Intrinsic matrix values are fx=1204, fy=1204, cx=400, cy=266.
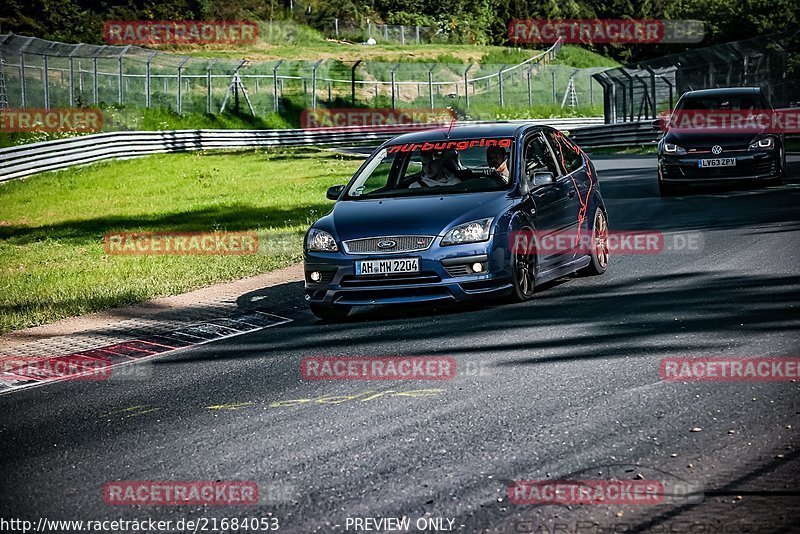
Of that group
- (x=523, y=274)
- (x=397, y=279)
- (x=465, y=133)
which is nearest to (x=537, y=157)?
(x=465, y=133)

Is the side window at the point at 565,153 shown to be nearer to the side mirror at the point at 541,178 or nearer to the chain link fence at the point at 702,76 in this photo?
the side mirror at the point at 541,178

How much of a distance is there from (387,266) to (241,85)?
40397 millimetres

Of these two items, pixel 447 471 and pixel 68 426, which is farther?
pixel 68 426

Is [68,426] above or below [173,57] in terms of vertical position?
below

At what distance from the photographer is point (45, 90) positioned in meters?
34.3

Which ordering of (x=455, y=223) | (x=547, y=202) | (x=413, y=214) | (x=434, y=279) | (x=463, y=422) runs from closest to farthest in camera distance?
(x=463, y=422), (x=434, y=279), (x=455, y=223), (x=413, y=214), (x=547, y=202)

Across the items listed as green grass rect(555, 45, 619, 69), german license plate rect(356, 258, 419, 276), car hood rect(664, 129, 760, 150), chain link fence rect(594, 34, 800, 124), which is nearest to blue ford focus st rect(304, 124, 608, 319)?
german license plate rect(356, 258, 419, 276)

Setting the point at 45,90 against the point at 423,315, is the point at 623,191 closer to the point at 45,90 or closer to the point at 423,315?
the point at 423,315

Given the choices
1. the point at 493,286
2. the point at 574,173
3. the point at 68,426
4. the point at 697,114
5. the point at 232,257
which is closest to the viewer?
the point at 68,426

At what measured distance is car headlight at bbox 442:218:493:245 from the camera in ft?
31.3

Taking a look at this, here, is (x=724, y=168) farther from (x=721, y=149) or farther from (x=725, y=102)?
(x=725, y=102)

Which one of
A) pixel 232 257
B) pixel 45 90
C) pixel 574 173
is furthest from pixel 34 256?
pixel 45 90

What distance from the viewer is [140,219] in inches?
809

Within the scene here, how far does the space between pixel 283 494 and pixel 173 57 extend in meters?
39.6
